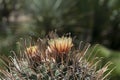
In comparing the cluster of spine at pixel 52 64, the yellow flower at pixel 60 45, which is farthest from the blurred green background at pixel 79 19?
the yellow flower at pixel 60 45

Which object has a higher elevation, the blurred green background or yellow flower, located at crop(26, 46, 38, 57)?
the blurred green background

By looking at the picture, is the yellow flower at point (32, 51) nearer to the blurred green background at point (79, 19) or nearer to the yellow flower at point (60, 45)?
the yellow flower at point (60, 45)

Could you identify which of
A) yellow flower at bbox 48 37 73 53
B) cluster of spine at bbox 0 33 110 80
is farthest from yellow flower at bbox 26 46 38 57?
yellow flower at bbox 48 37 73 53

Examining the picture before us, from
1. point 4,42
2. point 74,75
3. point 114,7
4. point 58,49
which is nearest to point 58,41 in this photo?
point 58,49

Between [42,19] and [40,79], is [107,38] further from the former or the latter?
[40,79]

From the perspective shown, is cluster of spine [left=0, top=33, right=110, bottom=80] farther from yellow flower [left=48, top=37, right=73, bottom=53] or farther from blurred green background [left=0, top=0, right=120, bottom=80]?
blurred green background [left=0, top=0, right=120, bottom=80]

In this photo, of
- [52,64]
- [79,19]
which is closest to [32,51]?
[52,64]

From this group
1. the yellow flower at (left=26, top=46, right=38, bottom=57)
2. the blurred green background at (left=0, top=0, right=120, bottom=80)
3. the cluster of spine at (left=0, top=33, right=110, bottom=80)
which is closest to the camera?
the cluster of spine at (left=0, top=33, right=110, bottom=80)
